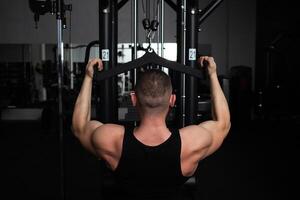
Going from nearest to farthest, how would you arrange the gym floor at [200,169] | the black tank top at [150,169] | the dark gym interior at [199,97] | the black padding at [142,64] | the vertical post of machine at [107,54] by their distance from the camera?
the black tank top at [150,169] < the black padding at [142,64] < the vertical post of machine at [107,54] < the gym floor at [200,169] < the dark gym interior at [199,97]

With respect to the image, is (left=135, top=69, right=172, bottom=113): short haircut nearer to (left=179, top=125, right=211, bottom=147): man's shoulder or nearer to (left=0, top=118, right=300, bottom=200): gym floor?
(left=179, top=125, right=211, bottom=147): man's shoulder

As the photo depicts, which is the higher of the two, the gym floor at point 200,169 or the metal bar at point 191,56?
the metal bar at point 191,56

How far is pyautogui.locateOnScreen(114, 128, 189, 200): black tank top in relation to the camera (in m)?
1.16

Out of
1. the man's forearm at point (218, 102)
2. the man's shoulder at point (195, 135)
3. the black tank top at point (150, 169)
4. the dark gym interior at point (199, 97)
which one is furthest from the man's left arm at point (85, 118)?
the dark gym interior at point (199, 97)

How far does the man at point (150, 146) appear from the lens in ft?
3.84

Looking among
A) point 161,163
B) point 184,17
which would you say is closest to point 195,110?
point 184,17

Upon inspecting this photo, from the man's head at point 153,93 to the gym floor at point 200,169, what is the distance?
58cm

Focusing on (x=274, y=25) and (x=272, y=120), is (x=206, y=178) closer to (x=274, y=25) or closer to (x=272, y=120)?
(x=272, y=120)

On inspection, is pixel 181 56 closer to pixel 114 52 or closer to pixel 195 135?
pixel 114 52

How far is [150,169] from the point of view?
46.1 inches

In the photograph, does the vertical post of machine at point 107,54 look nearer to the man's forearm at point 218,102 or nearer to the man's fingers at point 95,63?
the man's fingers at point 95,63

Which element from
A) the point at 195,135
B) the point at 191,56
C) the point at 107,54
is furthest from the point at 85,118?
the point at 191,56

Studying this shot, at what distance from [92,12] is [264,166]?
470 cm

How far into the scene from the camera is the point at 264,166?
3.71 meters
